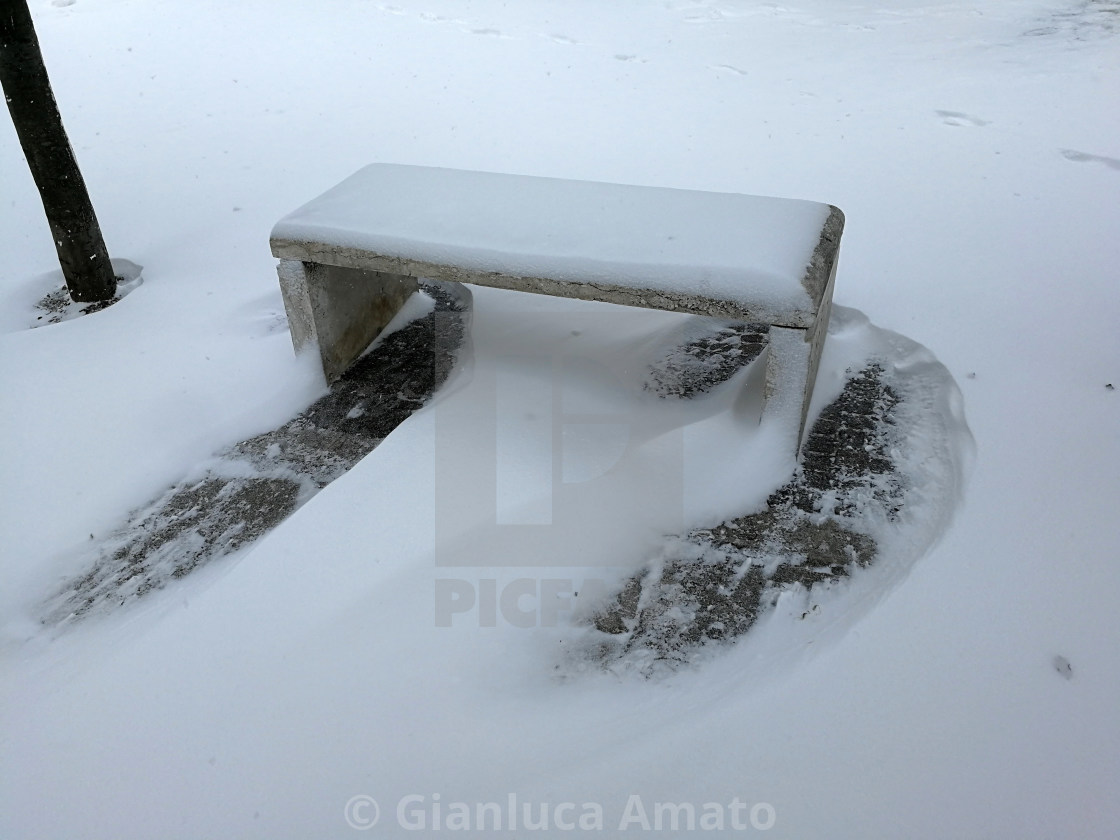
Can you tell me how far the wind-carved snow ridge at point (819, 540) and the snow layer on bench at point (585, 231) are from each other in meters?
0.65

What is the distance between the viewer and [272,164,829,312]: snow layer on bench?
2564mm

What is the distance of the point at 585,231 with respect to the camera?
2820 millimetres

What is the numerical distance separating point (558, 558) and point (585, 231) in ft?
3.65

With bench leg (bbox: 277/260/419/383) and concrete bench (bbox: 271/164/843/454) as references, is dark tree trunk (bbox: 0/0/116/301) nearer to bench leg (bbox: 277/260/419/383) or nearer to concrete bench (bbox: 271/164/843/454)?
bench leg (bbox: 277/260/419/383)

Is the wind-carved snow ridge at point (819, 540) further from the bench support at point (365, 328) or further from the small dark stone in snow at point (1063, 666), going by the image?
the small dark stone in snow at point (1063, 666)

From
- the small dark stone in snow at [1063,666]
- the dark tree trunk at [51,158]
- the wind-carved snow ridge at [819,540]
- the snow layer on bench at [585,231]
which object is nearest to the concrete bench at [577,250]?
the snow layer on bench at [585,231]

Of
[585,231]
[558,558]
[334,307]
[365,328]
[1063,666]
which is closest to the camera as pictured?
[1063,666]

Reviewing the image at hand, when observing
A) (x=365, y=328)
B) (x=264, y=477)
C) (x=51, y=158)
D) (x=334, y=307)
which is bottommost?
(x=264, y=477)

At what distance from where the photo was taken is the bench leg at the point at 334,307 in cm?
311

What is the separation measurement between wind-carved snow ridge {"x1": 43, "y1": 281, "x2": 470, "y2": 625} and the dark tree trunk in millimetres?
1470

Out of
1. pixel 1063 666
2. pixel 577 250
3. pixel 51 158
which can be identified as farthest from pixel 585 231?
pixel 51 158

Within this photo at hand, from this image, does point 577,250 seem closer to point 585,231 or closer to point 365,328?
point 585,231

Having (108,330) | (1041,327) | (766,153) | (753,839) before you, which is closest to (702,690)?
(753,839)

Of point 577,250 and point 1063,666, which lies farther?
point 577,250
